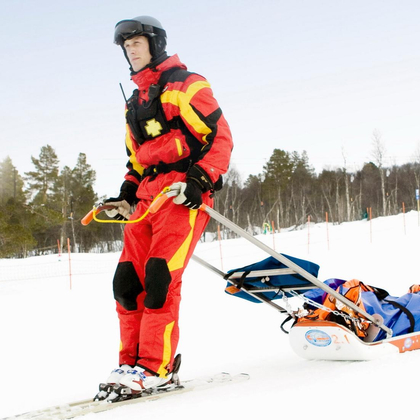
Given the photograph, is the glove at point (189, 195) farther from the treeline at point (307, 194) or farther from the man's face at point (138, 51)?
the treeline at point (307, 194)

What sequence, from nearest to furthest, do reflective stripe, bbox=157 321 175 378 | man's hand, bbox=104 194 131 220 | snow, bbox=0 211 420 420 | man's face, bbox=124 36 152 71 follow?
snow, bbox=0 211 420 420, reflective stripe, bbox=157 321 175 378, man's face, bbox=124 36 152 71, man's hand, bbox=104 194 131 220

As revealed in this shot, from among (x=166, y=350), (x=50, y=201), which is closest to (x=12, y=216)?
(x=50, y=201)

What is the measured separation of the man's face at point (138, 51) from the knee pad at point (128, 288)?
1199mm

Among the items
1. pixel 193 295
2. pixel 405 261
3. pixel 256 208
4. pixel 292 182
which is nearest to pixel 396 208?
pixel 292 182

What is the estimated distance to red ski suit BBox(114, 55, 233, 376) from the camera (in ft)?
7.91

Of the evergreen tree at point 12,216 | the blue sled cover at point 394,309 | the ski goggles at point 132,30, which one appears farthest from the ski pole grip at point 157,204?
the evergreen tree at point 12,216

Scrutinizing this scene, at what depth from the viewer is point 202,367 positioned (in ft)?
11.1

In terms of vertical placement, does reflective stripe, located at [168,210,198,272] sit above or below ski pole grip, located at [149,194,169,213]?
below

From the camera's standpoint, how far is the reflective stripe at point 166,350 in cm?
235

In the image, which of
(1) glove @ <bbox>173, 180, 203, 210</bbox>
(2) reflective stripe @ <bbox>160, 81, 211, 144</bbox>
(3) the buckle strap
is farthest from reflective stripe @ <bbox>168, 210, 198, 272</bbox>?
(2) reflective stripe @ <bbox>160, 81, 211, 144</bbox>

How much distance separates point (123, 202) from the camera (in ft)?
9.66

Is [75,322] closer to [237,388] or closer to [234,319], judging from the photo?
[234,319]

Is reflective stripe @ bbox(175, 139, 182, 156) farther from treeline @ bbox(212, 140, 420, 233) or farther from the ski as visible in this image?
treeline @ bbox(212, 140, 420, 233)

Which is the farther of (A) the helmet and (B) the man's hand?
(B) the man's hand
